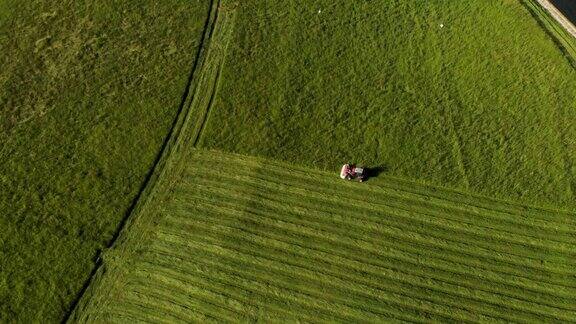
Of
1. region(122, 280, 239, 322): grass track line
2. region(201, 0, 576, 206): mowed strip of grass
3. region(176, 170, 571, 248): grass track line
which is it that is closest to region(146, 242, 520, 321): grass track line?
region(122, 280, 239, 322): grass track line

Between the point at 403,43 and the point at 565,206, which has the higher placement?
the point at 403,43

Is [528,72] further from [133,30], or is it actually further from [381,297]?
[133,30]

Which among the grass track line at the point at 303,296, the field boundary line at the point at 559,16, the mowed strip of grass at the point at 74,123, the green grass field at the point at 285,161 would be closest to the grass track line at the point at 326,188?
the green grass field at the point at 285,161

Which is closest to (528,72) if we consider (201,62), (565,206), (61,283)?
(565,206)

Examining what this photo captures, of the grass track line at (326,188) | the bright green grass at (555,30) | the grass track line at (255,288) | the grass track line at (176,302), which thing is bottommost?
A: the grass track line at (176,302)

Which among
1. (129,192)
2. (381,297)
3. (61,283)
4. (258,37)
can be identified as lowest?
(61,283)

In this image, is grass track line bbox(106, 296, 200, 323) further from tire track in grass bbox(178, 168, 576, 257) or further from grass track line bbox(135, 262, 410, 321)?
tire track in grass bbox(178, 168, 576, 257)

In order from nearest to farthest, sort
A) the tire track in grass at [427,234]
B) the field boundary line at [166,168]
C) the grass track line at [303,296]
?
1. the grass track line at [303,296]
2. the field boundary line at [166,168]
3. the tire track in grass at [427,234]

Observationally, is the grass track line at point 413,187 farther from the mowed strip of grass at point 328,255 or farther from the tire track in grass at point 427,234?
the tire track in grass at point 427,234
